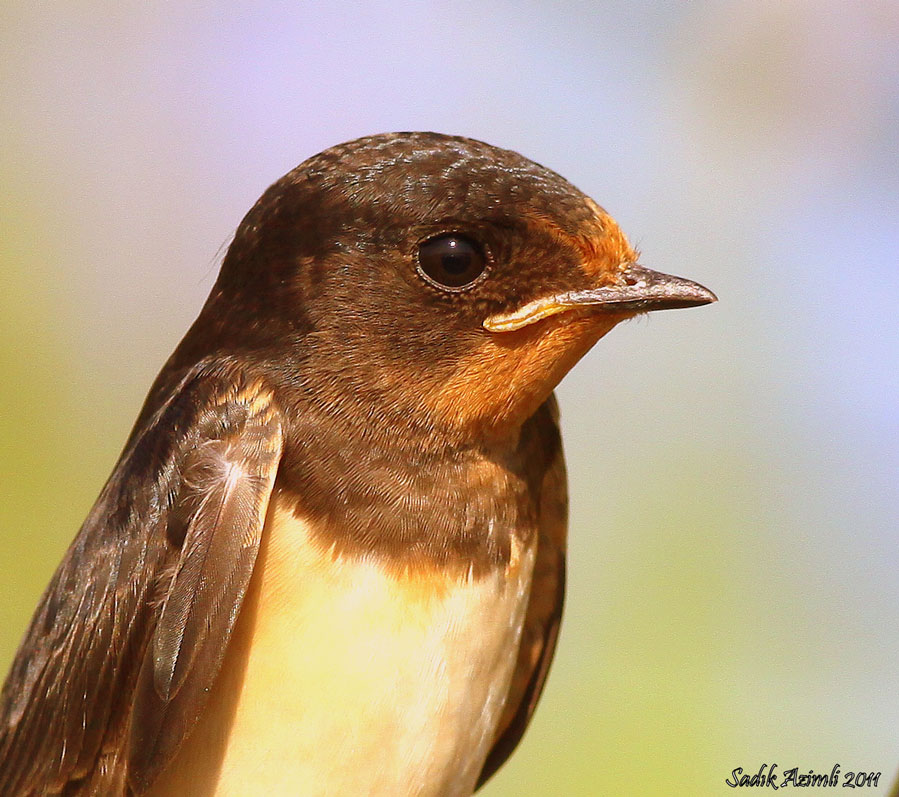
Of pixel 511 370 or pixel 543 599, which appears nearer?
pixel 511 370

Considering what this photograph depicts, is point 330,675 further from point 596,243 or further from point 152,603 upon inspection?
point 596,243

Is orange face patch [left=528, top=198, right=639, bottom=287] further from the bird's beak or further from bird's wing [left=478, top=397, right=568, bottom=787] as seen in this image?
bird's wing [left=478, top=397, right=568, bottom=787]

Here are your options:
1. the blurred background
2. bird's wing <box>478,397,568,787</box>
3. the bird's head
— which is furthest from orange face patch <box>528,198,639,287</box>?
the blurred background

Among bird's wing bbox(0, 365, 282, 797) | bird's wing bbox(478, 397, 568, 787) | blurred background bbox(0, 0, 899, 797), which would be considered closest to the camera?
bird's wing bbox(0, 365, 282, 797)

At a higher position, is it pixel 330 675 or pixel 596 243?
pixel 596 243

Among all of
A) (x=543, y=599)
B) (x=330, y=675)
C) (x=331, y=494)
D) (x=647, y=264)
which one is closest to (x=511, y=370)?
(x=331, y=494)

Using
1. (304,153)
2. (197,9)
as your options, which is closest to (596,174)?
(304,153)
